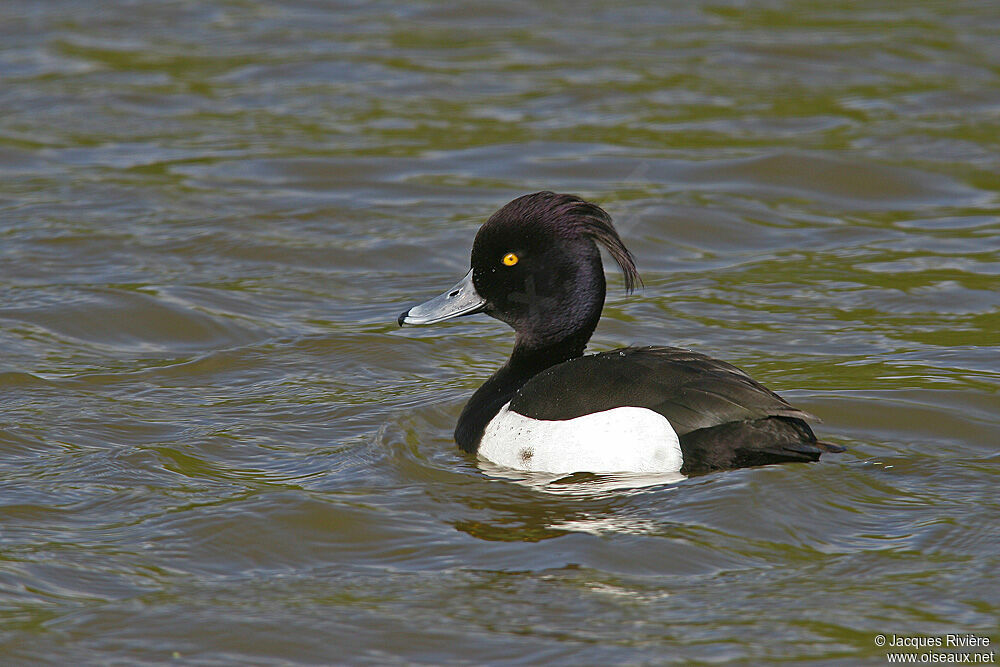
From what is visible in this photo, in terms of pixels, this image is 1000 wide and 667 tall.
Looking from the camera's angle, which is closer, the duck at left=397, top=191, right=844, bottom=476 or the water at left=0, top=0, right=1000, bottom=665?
the water at left=0, top=0, right=1000, bottom=665

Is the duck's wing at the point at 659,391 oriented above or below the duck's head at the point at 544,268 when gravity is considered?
below

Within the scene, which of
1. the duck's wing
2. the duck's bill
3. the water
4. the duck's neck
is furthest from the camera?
the duck's bill

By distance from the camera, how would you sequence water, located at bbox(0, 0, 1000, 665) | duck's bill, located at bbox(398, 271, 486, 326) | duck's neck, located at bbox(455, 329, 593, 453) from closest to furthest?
water, located at bbox(0, 0, 1000, 665) < duck's neck, located at bbox(455, 329, 593, 453) < duck's bill, located at bbox(398, 271, 486, 326)

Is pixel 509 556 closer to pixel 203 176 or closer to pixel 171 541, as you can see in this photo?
pixel 171 541

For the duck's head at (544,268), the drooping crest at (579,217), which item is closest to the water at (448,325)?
the duck's head at (544,268)

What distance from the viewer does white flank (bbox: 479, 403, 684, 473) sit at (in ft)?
18.1

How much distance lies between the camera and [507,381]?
251 inches

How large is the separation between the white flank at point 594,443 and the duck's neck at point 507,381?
0.70 feet

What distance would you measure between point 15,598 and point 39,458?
137 centimetres

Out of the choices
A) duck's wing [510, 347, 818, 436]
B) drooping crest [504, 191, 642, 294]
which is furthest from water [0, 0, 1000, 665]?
drooping crest [504, 191, 642, 294]

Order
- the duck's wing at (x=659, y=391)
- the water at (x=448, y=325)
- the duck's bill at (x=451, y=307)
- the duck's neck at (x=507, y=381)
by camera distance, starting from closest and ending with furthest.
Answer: the water at (x=448, y=325) < the duck's wing at (x=659, y=391) < the duck's neck at (x=507, y=381) < the duck's bill at (x=451, y=307)

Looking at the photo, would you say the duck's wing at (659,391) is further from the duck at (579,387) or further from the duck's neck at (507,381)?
the duck's neck at (507,381)

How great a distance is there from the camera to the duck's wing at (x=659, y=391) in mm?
5461

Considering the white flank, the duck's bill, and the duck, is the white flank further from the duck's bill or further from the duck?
the duck's bill
